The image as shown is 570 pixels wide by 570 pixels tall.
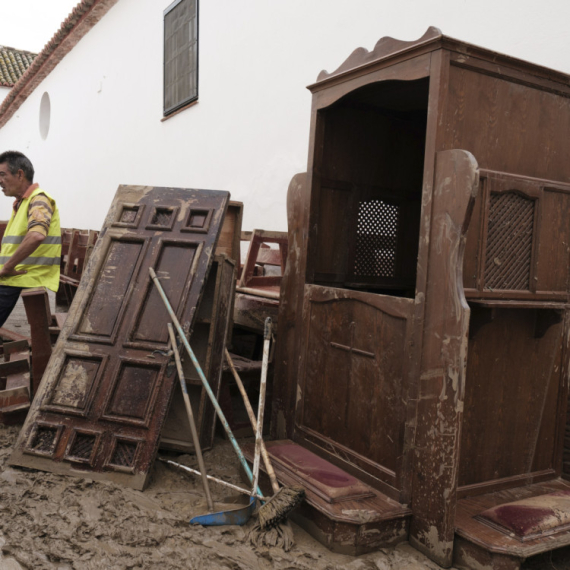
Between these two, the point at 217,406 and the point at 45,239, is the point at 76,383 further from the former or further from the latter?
the point at 45,239

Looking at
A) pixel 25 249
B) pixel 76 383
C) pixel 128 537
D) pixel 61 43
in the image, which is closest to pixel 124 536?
pixel 128 537

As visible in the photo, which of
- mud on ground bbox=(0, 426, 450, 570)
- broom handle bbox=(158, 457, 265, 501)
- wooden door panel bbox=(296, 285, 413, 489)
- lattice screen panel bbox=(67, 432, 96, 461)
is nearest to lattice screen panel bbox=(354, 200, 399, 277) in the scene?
wooden door panel bbox=(296, 285, 413, 489)

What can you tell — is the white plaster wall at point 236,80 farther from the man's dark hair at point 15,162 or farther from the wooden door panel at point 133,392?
the wooden door panel at point 133,392

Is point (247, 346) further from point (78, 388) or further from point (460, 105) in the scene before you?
point (460, 105)

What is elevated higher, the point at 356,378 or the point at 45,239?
the point at 45,239

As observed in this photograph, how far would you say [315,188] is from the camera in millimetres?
3768

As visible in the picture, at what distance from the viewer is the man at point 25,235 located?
4.73 m

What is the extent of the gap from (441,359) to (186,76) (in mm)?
8145

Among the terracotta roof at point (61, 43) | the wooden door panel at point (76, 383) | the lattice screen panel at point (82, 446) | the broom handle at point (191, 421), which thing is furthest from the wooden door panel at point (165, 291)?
the terracotta roof at point (61, 43)

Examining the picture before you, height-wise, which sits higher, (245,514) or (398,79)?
(398,79)

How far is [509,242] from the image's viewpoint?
3002 millimetres

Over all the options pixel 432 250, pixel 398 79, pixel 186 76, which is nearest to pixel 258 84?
pixel 186 76

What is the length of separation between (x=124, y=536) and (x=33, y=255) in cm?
287

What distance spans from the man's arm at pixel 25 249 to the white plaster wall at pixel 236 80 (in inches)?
114
